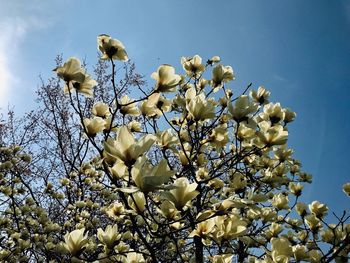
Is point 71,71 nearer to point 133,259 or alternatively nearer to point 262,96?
point 133,259

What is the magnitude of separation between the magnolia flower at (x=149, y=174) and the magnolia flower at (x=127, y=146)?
62 millimetres

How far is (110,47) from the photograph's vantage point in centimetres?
221

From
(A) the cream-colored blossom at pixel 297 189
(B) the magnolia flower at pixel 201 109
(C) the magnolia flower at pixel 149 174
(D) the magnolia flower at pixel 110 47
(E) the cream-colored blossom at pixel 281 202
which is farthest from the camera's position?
(A) the cream-colored blossom at pixel 297 189

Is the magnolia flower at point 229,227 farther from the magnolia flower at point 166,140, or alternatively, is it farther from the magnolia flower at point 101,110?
the magnolia flower at point 101,110

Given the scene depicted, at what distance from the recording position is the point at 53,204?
363 inches

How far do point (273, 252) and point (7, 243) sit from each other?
3.53 metres

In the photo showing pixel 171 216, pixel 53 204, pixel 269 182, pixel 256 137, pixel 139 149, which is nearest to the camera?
pixel 139 149

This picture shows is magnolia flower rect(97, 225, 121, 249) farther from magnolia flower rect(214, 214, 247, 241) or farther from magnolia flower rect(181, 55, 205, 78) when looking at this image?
magnolia flower rect(181, 55, 205, 78)

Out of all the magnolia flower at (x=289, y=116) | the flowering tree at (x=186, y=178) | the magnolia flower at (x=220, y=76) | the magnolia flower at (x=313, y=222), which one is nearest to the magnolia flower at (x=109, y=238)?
the flowering tree at (x=186, y=178)

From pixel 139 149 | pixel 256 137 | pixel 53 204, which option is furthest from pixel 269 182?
pixel 53 204

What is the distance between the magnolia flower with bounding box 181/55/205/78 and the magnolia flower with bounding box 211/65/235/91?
262mm

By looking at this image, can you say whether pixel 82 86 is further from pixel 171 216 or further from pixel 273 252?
pixel 273 252

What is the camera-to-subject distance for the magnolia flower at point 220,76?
3.03 m

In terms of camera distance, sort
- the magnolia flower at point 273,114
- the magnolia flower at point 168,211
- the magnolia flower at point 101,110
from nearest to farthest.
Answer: the magnolia flower at point 168,211, the magnolia flower at point 101,110, the magnolia flower at point 273,114
